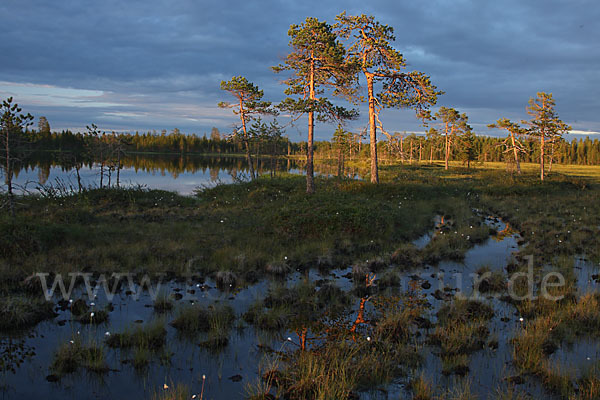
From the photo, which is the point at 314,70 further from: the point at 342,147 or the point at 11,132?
the point at 342,147

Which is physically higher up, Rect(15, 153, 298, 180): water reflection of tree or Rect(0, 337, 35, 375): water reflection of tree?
Rect(15, 153, 298, 180): water reflection of tree

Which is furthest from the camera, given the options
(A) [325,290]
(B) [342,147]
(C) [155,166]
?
(C) [155,166]

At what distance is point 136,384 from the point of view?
5.11 m

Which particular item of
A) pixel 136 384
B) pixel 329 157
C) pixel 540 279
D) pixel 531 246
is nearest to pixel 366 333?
pixel 136 384

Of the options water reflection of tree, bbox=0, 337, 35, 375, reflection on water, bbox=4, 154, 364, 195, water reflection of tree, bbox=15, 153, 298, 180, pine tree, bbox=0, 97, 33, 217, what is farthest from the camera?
water reflection of tree, bbox=15, 153, 298, 180

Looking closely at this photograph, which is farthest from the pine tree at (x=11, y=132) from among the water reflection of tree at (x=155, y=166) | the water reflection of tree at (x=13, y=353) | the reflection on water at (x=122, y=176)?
the water reflection of tree at (x=155, y=166)

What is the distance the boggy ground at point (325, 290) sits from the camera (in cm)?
539

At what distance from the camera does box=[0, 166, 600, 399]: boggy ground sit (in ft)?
17.7

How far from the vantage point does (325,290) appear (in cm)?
858

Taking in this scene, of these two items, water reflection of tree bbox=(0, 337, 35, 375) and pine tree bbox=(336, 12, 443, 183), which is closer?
water reflection of tree bbox=(0, 337, 35, 375)

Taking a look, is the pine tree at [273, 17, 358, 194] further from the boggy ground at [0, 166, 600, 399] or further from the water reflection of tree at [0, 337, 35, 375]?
the water reflection of tree at [0, 337, 35, 375]

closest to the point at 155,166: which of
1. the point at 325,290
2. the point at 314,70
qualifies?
the point at 314,70

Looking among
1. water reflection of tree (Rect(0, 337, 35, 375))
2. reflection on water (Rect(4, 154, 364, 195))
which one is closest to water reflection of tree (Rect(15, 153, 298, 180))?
reflection on water (Rect(4, 154, 364, 195))

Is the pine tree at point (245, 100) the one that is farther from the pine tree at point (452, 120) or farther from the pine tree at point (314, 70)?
the pine tree at point (452, 120)
